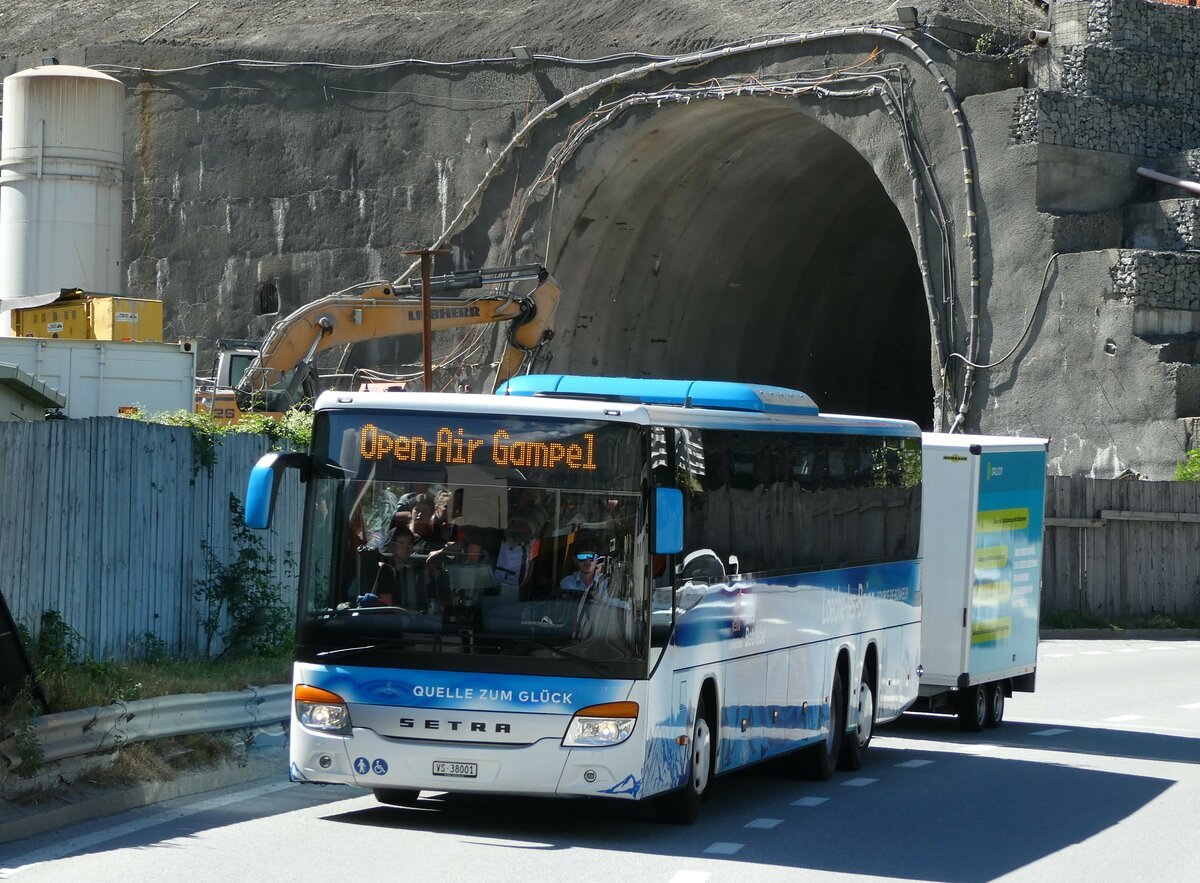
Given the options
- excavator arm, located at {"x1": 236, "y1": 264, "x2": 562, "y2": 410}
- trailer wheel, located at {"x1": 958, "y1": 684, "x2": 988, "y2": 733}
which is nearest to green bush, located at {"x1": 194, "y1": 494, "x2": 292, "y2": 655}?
trailer wheel, located at {"x1": 958, "y1": 684, "x2": 988, "y2": 733}

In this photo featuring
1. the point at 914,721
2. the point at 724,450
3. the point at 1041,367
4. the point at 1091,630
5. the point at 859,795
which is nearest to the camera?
the point at 724,450

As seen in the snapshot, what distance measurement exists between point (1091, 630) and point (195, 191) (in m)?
22.8

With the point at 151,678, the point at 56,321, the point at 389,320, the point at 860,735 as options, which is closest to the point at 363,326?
the point at 389,320

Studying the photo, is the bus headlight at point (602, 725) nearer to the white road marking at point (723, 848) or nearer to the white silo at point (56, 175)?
the white road marking at point (723, 848)

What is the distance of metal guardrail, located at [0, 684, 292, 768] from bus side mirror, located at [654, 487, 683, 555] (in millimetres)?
3689

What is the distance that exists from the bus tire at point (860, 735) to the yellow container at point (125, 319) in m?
18.0

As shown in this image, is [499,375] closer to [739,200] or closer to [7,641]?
[739,200]

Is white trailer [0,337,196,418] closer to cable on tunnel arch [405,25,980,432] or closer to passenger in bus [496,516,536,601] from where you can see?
cable on tunnel arch [405,25,980,432]

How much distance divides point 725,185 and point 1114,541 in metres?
12.3

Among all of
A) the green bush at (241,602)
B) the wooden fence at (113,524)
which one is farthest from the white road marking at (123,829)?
the green bush at (241,602)

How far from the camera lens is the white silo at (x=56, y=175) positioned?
3816cm

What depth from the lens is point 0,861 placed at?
9.71m

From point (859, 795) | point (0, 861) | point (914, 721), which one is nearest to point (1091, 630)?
point (914, 721)

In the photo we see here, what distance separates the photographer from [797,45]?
3534 cm
